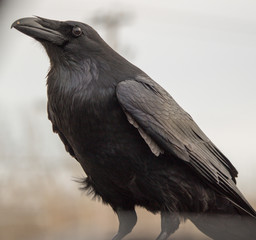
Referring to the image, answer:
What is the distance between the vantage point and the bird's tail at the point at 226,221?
216 cm

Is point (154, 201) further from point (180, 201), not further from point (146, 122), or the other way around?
point (146, 122)

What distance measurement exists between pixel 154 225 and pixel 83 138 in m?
0.72

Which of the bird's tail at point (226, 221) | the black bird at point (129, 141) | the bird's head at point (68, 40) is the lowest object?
the bird's tail at point (226, 221)

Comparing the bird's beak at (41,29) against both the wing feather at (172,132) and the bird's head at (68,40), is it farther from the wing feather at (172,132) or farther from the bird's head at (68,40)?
the wing feather at (172,132)

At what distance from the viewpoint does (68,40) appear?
2.14 metres

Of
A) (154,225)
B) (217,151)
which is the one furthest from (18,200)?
(217,151)

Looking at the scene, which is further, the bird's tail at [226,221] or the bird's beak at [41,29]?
the bird's tail at [226,221]

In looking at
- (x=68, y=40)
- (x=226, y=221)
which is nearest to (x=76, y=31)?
(x=68, y=40)

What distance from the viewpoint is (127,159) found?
2088 millimetres

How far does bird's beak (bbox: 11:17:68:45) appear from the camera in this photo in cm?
201

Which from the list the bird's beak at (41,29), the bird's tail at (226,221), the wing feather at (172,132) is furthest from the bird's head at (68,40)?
the bird's tail at (226,221)

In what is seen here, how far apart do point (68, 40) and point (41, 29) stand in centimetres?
11

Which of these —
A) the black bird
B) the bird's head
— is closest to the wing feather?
the black bird

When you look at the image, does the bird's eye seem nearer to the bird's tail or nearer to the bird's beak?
the bird's beak
